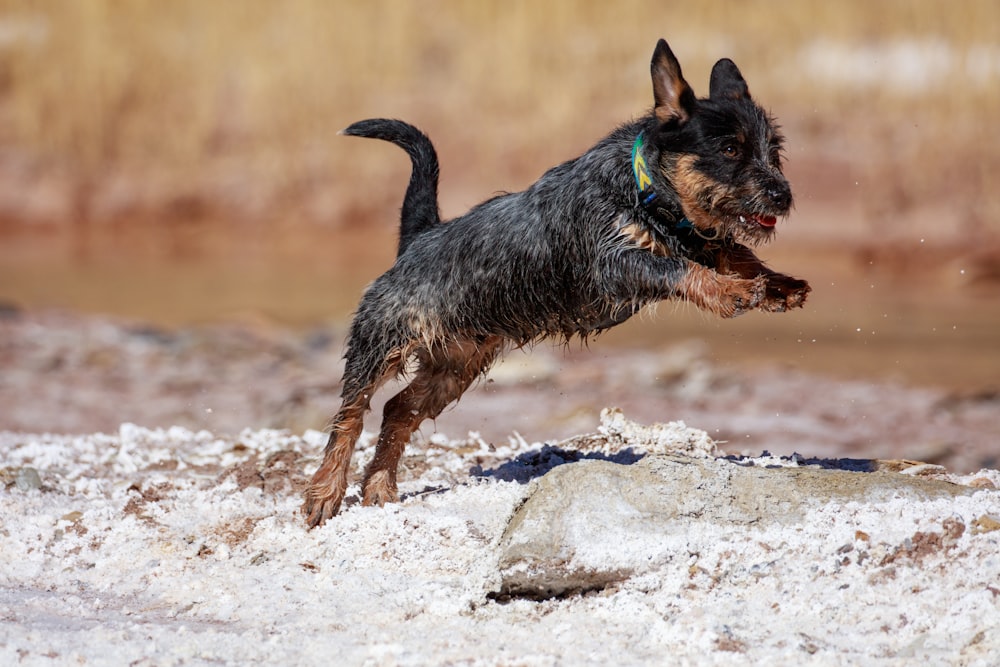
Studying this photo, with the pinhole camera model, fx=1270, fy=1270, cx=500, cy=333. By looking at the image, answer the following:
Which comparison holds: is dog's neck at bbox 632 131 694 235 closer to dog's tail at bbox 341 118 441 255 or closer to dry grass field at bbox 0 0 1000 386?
dog's tail at bbox 341 118 441 255

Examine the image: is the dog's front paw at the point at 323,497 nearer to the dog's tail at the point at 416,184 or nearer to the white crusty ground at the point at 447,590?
the white crusty ground at the point at 447,590

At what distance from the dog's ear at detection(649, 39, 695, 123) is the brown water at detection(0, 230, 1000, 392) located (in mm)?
7536

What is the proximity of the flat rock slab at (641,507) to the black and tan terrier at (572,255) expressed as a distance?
78 centimetres

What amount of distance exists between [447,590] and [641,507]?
35.6 inches

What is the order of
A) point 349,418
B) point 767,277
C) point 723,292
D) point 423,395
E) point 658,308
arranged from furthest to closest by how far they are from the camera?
point 658,308
point 423,395
point 349,418
point 767,277
point 723,292

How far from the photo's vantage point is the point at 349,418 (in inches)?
274

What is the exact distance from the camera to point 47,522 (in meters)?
6.57

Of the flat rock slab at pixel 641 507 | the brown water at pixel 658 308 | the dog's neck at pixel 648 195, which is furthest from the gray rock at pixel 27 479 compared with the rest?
the brown water at pixel 658 308

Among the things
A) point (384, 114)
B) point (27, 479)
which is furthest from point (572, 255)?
point (384, 114)

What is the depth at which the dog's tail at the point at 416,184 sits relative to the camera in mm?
7297

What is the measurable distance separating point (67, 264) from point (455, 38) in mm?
8376

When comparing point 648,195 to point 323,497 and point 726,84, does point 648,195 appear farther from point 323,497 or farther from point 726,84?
point 323,497

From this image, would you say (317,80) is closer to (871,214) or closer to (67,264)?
(67,264)

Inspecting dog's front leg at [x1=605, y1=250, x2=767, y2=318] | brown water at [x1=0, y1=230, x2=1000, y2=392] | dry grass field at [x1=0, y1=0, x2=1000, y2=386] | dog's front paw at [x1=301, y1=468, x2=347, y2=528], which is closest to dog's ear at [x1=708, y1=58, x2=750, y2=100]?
dog's front leg at [x1=605, y1=250, x2=767, y2=318]
